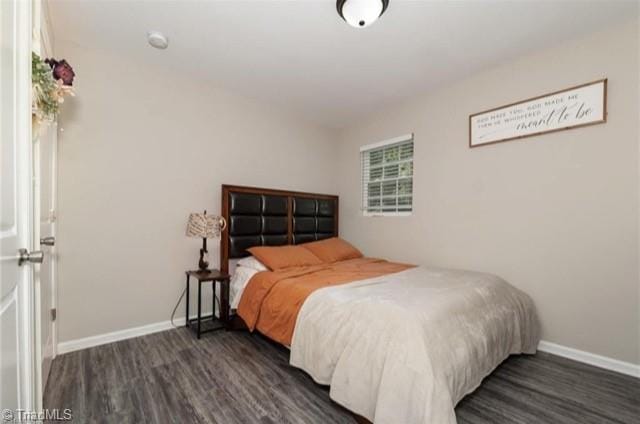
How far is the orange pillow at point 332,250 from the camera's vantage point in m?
3.40

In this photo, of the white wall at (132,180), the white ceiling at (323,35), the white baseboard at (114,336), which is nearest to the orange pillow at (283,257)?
the white wall at (132,180)

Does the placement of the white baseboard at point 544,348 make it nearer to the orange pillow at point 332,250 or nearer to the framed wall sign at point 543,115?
the orange pillow at point 332,250

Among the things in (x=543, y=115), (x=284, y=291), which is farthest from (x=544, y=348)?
(x=284, y=291)

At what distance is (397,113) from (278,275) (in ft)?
8.24

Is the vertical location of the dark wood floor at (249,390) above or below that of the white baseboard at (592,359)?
below

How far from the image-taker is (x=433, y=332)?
4.98 ft

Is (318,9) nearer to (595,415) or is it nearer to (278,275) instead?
(278,275)

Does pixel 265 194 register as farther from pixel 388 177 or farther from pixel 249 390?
pixel 249 390

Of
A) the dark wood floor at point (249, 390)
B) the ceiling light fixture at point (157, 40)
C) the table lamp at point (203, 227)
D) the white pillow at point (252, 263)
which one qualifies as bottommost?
the dark wood floor at point (249, 390)

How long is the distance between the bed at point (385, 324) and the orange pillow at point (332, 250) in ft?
0.73

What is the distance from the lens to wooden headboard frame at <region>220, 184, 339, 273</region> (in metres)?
3.08

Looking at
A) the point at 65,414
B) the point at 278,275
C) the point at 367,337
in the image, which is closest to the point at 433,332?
the point at 367,337

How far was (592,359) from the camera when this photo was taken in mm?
2242

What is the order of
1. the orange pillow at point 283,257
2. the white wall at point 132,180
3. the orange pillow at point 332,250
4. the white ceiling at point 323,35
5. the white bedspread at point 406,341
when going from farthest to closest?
1. the orange pillow at point 332,250
2. the orange pillow at point 283,257
3. the white wall at point 132,180
4. the white ceiling at point 323,35
5. the white bedspread at point 406,341
